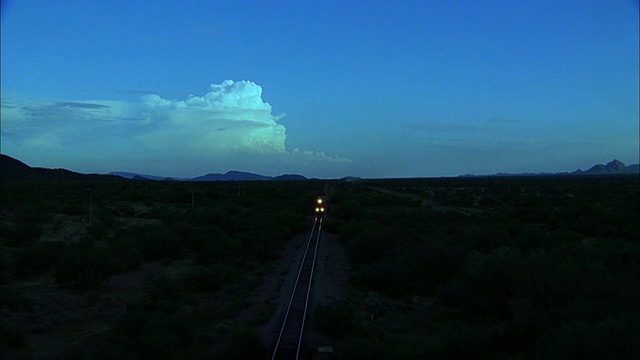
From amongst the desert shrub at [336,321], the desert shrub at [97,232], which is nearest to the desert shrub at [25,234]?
the desert shrub at [97,232]

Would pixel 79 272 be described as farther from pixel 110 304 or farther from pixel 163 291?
pixel 163 291

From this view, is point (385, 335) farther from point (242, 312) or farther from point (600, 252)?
point (600, 252)

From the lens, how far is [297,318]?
19906 mm

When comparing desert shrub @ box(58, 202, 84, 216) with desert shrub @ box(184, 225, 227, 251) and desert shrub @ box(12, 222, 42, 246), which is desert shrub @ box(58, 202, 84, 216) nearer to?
desert shrub @ box(12, 222, 42, 246)

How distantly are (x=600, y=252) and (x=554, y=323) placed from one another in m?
10.6

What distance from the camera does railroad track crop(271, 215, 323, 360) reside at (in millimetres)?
15914

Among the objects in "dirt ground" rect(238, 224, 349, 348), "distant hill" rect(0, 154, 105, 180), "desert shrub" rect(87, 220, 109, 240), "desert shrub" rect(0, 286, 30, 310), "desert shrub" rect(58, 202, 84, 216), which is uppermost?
"distant hill" rect(0, 154, 105, 180)

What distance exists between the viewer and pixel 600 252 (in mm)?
23484

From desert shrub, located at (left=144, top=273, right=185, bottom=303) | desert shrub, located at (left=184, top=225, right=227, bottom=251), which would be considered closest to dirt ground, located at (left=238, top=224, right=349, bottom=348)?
desert shrub, located at (left=144, top=273, right=185, bottom=303)

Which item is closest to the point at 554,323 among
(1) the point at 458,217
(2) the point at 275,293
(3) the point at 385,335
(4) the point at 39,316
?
(3) the point at 385,335

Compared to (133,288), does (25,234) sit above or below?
above

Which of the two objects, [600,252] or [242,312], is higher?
[600,252]

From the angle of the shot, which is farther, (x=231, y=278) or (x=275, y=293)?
(x=231, y=278)

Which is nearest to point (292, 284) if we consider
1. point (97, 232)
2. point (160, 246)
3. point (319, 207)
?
point (160, 246)
